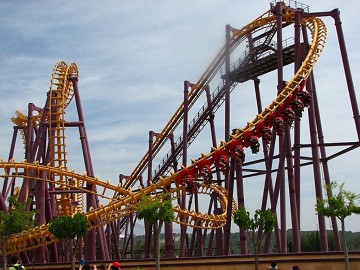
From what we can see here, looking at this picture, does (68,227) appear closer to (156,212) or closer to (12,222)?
(12,222)

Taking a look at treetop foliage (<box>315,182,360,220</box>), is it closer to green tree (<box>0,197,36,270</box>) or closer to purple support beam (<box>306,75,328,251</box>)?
purple support beam (<box>306,75,328,251</box>)

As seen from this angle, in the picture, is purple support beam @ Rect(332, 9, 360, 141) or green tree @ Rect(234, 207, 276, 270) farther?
purple support beam @ Rect(332, 9, 360, 141)

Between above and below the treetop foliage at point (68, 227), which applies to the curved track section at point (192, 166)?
above

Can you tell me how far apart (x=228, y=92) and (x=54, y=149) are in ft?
30.0

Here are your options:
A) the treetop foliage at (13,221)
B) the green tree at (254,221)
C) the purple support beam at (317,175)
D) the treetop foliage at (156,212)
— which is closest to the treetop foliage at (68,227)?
the treetop foliage at (13,221)

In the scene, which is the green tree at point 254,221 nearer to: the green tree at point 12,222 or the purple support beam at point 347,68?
the purple support beam at point 347,68

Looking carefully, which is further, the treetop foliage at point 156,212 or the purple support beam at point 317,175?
the purple support beam at point 317,175

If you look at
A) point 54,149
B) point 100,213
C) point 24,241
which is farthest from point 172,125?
point 24,241

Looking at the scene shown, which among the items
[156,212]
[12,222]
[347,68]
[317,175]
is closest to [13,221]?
[12,222]

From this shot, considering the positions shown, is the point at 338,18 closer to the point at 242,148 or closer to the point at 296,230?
the point at 242,148

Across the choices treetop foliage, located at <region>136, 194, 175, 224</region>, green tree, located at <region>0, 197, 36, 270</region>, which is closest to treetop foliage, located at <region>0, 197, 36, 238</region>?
green tree, located at <region>0, 197, 36, 270</region>

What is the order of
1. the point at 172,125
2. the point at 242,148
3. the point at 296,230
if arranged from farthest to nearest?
the point at 172,125, the point at 242,148, the point at 296,230

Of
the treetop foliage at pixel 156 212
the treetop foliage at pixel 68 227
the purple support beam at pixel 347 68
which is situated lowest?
the treetop foliage at pixel 68 227

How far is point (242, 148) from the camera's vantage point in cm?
1998
